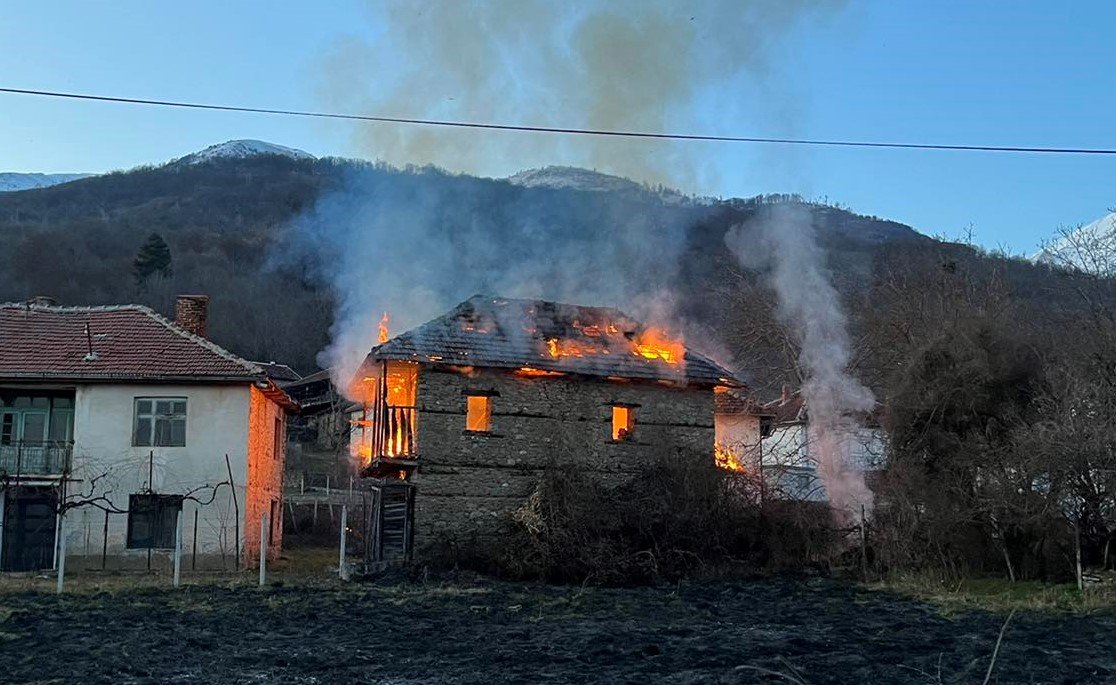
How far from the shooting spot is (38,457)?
93.3 feet

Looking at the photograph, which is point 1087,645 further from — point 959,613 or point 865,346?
point 865,346

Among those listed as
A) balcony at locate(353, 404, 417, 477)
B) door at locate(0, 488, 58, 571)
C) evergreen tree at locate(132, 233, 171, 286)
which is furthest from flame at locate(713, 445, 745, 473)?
evergreen tree at locate(132, 233, 171, 286)

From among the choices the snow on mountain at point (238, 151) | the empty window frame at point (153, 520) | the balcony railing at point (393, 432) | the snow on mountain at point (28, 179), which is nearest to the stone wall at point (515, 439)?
the balcony railing at point (393, 432)

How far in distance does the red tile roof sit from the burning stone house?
4705 millimetres

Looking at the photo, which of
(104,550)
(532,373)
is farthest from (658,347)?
(104,550)

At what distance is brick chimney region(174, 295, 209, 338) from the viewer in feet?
111

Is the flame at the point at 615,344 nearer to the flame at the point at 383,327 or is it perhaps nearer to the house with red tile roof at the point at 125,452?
the flame at the point at 383,327

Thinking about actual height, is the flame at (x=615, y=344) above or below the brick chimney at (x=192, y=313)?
below

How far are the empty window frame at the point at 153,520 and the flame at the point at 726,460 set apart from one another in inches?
598

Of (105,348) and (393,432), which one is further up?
(105,348)

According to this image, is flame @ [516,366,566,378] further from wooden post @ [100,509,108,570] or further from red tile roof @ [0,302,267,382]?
wooden post @ [100,509,108,570]

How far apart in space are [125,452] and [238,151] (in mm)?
45393

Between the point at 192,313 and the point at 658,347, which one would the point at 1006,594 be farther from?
the point at 192,313

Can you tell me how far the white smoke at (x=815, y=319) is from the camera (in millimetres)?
30812
